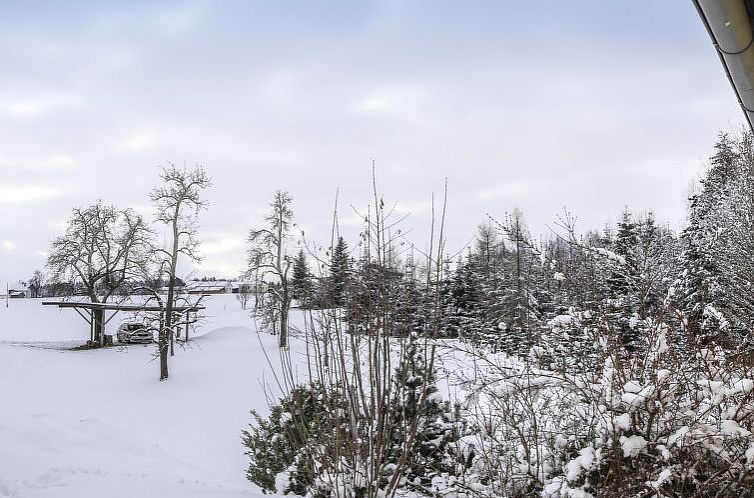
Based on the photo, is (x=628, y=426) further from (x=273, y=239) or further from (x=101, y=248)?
(x=101, y=248)

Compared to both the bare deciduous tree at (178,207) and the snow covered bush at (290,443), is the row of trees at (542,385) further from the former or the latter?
the bare deciduous tree at (178,207)

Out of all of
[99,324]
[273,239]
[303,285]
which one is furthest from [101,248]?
[303,285]

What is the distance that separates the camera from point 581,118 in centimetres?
788

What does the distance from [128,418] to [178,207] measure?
878cm

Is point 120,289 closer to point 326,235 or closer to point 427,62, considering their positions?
point 427,62

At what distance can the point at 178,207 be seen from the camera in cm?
2017

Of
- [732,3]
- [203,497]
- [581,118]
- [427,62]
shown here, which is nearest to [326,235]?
[732,3]

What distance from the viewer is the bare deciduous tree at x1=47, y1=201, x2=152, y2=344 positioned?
79.7 feet

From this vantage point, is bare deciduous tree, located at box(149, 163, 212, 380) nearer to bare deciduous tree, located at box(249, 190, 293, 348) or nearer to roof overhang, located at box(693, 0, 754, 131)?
bare deciduous tree, located at box(249, 190, 293, 348)

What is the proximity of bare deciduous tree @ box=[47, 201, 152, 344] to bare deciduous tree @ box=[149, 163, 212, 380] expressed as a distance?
5267 mm

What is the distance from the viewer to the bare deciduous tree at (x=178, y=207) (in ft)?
65.9

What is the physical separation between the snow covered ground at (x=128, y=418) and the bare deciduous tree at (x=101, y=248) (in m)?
3.62

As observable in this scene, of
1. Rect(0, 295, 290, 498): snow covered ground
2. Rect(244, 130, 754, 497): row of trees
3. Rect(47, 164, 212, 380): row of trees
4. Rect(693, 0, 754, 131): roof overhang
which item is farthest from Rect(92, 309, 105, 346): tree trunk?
Rect(693, 0, 754, 131): roof overhang

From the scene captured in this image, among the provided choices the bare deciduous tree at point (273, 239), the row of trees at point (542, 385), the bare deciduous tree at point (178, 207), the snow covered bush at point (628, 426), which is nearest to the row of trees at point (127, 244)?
the bare deciduous tree at point (178, 207)
